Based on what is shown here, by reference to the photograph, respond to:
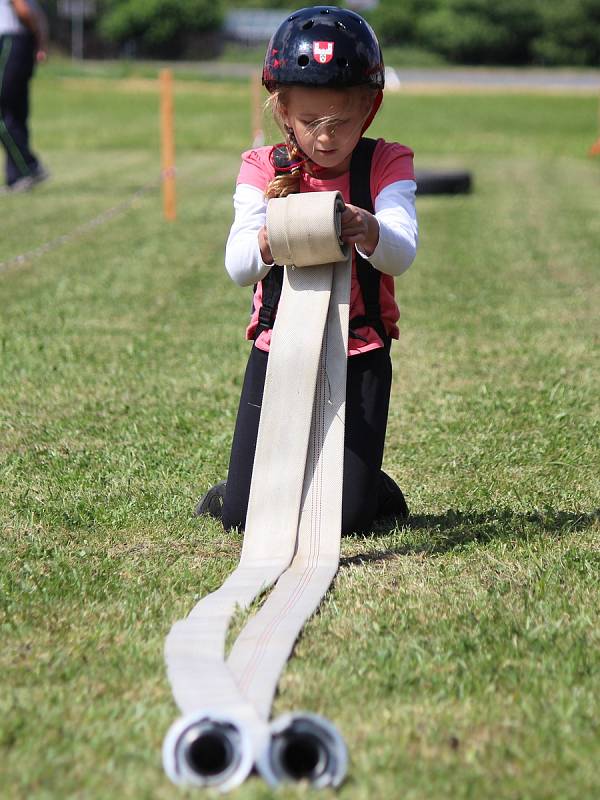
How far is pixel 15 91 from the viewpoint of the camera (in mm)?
13281

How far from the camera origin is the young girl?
3.39 m

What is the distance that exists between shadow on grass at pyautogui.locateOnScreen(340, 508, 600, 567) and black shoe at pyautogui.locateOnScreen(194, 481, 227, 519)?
57cm

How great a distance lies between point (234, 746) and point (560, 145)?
21.9 meters

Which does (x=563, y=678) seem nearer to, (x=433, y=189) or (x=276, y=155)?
(x=276, y=155)

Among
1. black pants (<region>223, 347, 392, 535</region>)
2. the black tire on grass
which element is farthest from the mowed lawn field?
the black tire on grass

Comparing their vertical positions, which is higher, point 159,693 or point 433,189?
point 159,693

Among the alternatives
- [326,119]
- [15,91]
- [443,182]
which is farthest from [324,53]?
[443,182]

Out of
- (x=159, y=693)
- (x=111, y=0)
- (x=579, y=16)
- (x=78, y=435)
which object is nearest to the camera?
(x=159, y=693)

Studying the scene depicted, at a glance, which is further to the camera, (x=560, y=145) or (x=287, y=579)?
(x=560, y=145)

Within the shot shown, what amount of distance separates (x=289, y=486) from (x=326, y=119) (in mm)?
1105

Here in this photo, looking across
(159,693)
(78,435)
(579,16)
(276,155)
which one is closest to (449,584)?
(159,693)

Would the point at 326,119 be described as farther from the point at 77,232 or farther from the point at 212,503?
the point at 77,232

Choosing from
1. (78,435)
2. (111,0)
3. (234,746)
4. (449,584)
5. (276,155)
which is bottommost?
(111,0)

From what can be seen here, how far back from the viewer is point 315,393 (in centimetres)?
349
